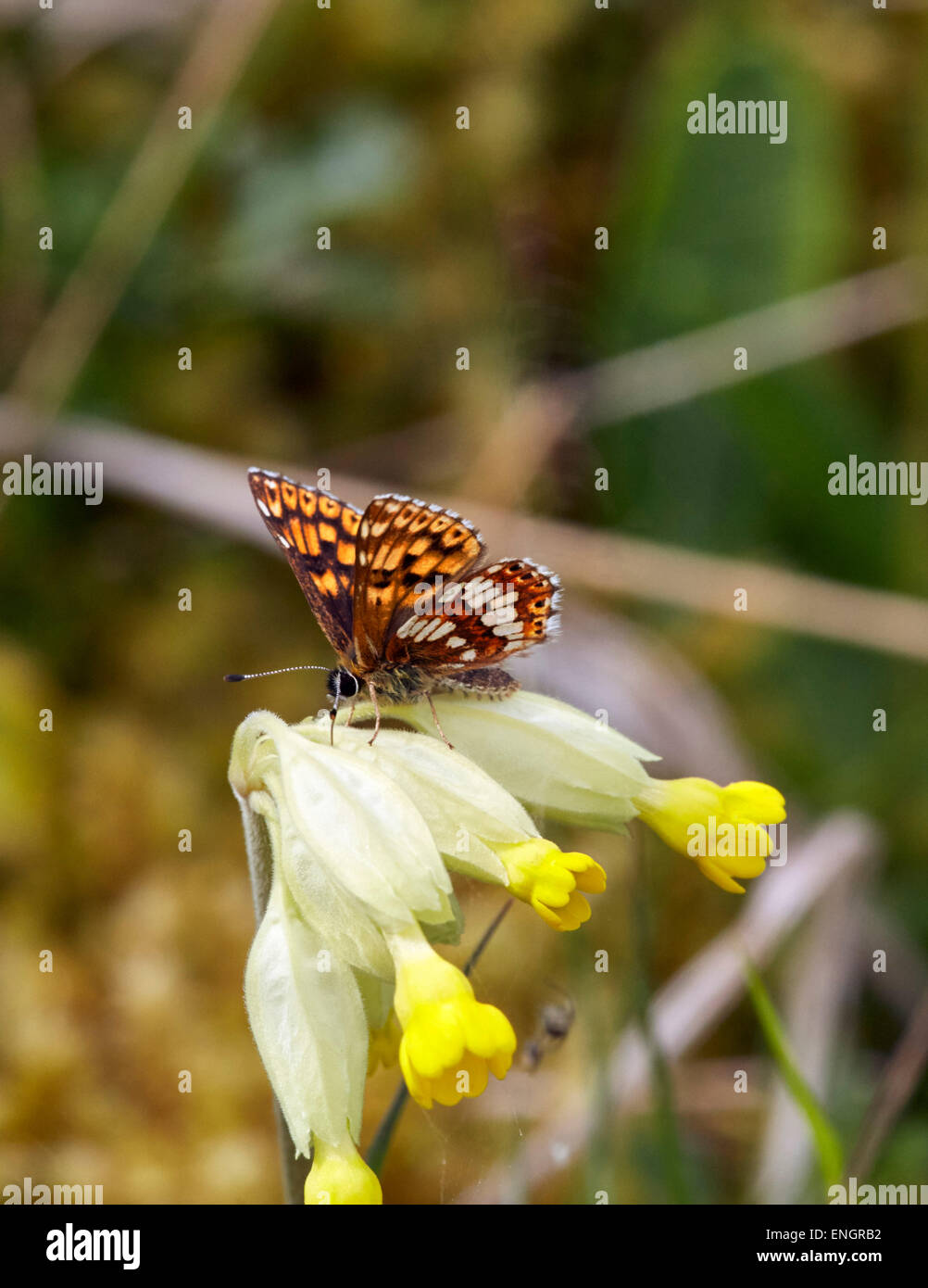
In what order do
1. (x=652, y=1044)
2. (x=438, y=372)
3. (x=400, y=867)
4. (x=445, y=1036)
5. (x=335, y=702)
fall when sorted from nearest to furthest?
1. (x=445, y=1036)
2. (x=400, y=867)
3. (x=652, y=1044)
4. (x=335, y=702)
5. (x=438, y=372)

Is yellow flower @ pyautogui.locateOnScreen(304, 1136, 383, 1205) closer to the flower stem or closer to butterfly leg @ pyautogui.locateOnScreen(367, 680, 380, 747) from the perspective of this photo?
the flower stem

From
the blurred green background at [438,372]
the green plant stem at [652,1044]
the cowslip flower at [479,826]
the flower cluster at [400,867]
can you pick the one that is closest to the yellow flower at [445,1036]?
the flower cluster at [400,867]

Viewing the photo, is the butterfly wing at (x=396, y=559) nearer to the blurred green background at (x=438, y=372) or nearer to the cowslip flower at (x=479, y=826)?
the cowslip flower at (x=479, y=826)

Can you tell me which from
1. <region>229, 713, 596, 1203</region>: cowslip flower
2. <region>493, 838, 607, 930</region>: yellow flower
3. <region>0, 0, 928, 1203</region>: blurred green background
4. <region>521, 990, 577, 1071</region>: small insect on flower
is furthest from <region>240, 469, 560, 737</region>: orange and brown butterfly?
<region>0, 0, 928, 1203</region>: blurred green background

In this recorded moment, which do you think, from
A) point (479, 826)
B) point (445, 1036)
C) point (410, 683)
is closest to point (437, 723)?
point (410, 683)

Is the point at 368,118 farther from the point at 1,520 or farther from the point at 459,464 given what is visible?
A: the point at 1,520

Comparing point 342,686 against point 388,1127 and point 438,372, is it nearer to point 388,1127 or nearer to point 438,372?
point 388,1127

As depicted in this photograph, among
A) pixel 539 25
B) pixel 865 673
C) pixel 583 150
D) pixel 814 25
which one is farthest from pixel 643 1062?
pixel 814 25
